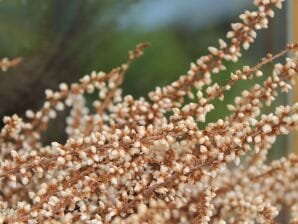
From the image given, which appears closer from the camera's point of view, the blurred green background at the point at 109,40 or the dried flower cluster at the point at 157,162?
the dried flower cluster at the point at 157,162

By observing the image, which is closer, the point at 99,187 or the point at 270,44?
the point at 99,187

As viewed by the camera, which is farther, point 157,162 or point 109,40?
point 109,40

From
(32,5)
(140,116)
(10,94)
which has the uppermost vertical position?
(32,5)

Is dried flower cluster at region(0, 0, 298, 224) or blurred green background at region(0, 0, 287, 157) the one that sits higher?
blurred green background at region(0, 0, 287, 157)

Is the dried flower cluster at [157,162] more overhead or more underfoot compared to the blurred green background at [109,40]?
more underfoot

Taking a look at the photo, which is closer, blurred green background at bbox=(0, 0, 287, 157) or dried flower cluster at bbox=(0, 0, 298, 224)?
dried flower cluster at bbox=(0, 0, 298, 224)

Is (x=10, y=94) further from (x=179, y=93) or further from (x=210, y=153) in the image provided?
(x=210, y=153)

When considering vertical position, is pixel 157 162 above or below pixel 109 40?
below

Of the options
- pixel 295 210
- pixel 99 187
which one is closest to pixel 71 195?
pixel 99 187
